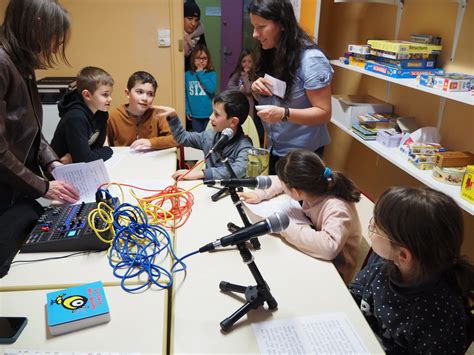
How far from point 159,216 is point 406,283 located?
2.91 feet

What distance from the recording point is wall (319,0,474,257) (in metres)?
1.88

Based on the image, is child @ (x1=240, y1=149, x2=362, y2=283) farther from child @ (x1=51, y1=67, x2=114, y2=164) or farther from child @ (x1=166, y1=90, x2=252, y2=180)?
child @ (x1=51, y1=67, x2=114, y2=164)

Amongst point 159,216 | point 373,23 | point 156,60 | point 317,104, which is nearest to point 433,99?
point 317,104

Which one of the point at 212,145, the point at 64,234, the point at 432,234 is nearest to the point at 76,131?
the point at 212,145

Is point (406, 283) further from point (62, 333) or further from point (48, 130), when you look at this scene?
point (48, 130)

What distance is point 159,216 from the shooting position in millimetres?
1494

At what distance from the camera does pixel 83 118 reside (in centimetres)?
203

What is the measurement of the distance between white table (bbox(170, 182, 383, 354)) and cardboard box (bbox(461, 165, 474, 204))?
0.73 metres

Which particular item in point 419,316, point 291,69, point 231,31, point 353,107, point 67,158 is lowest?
point 419,316

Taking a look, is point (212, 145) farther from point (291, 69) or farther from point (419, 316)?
point (419, 316)

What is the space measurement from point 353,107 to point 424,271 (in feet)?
5.23

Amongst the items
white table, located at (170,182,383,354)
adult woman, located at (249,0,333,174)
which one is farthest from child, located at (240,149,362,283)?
adult woman, located at (249,0,333,174)

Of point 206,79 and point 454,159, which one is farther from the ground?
point 206,79

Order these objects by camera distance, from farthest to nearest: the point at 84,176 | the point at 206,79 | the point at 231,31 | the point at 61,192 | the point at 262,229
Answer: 1. the point at 231,31
2. the point at 206,79
3. the point at 84,176
4. the point at 61,192
5. the point at 262,229
